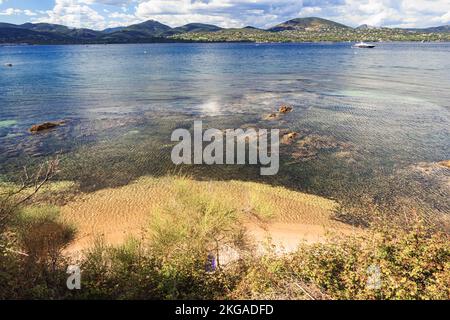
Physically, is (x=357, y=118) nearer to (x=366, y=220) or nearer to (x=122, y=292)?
(x=366, y=220)

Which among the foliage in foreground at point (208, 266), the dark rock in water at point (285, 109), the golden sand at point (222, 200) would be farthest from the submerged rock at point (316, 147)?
the foliage in foreground at point (208, 266)

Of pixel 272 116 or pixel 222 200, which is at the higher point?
pixel 222 200

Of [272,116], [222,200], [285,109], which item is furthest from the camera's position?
[285,109]

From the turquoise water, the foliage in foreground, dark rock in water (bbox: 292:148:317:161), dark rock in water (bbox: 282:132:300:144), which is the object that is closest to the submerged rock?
dark rock in water (bbox: 292:148:317:161)

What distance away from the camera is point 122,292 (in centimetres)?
1041

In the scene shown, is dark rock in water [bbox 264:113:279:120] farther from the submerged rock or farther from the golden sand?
the golden sand

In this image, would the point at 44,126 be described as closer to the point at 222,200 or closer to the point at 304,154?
the point at 304,154

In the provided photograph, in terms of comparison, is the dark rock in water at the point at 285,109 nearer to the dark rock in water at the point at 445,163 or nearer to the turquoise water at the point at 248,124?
the turquoise water at the point at 248,124

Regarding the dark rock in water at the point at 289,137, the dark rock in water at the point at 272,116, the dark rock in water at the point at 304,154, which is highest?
the dark rock in water at the point at 272,116

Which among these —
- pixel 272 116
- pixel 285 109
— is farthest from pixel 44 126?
pixel 285 109

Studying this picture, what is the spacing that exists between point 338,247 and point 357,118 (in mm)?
27193

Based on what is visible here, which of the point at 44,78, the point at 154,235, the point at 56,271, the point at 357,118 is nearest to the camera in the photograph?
the point at 56,271
